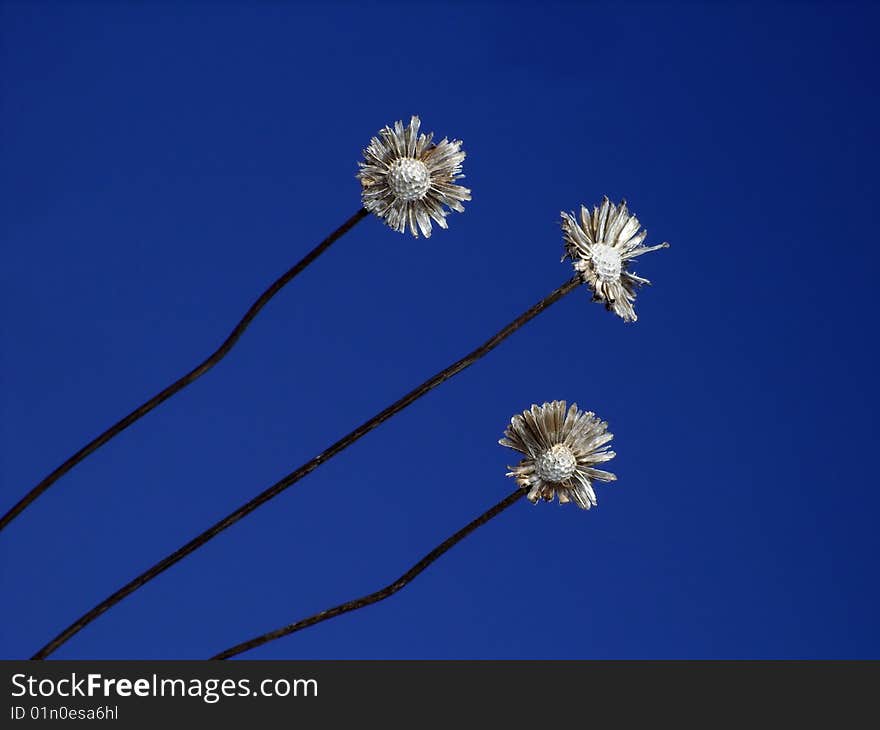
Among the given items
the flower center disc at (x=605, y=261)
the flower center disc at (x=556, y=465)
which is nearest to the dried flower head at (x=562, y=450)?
the flower center disc at (x=556, y=465)

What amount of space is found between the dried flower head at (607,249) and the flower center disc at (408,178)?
0.40 ft

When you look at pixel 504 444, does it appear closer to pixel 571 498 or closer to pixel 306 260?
pixel 571 498

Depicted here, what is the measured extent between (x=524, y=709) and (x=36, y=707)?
43cm

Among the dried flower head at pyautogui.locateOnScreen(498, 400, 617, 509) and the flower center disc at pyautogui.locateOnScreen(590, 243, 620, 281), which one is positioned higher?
the flower center disc at pyautogui.locateOnScreen(590, 243, 620, 281)

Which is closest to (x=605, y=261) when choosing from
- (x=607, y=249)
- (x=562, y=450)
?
(x=607, y=249)

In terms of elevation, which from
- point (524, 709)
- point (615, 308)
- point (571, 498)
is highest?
point (615, 308)

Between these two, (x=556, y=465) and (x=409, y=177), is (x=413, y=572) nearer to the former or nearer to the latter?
(x=556, y=465)

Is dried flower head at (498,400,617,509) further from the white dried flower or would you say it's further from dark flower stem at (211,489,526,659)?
the white dried flower

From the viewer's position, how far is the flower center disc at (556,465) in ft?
2.69

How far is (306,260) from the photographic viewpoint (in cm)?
84

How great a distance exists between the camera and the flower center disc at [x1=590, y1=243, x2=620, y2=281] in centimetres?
82

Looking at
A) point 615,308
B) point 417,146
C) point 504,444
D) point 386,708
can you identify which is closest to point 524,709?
point 386,708

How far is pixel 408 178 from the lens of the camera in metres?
0.85

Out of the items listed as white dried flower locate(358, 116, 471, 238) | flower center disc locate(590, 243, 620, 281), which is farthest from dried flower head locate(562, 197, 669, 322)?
white dried flower locate(358, 116, 471, 238)
